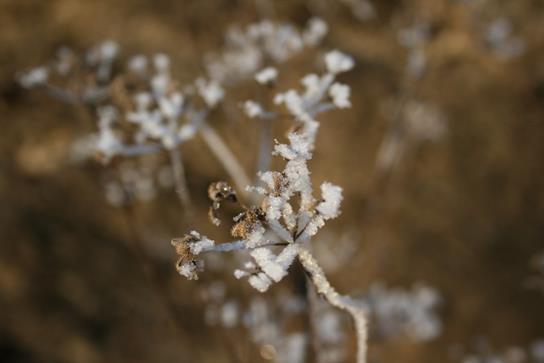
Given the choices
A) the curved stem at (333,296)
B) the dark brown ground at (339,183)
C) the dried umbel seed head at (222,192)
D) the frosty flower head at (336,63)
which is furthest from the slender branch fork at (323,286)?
the dark brown ground at (339,183)

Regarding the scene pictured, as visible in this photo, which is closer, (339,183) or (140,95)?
(140,95)

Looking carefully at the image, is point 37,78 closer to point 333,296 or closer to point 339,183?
point 333,296

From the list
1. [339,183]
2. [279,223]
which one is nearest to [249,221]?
[279,223]

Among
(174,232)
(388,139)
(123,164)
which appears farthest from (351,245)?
(123,164)

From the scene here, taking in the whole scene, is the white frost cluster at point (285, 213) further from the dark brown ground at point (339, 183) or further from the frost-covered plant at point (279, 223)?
the dark brown ground at point (339, 183)

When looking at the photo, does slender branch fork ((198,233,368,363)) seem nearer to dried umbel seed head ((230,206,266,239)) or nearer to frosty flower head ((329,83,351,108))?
dried umbel seed head ((230,206,266,239))
